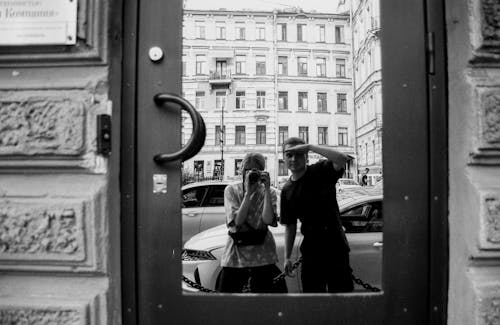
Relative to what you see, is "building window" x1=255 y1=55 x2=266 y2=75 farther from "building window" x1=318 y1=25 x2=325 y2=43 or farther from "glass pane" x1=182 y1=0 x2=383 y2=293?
"building window" x1=318 y1=25 x2=325 y2=43

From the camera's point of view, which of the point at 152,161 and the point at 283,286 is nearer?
the point at 152,161

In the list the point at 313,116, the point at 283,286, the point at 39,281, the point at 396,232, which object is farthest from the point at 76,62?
the point at 313,116

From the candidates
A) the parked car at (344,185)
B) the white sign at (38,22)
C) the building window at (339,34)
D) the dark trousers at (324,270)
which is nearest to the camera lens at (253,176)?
the dark trousers at (324,270)

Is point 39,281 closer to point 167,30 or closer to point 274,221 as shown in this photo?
point 167,30

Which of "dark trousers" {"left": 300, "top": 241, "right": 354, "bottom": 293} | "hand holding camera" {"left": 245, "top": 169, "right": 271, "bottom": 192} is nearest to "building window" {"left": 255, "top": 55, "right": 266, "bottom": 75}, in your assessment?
"hand holding camera" {"left": 245, "top": 169, "right": 271, "bottom": 192}

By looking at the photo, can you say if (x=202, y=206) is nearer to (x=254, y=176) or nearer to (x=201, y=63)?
(x=254, y=176)

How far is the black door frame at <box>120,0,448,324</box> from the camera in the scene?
1.51 m

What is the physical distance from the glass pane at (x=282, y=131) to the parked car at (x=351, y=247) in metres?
0.01

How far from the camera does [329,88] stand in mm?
30203

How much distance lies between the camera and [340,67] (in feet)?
99.5

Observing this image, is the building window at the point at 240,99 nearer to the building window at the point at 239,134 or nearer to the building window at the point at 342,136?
the building window at the point at 239,134

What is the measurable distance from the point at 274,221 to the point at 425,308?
1889mm

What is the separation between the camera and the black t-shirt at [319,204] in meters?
3.17

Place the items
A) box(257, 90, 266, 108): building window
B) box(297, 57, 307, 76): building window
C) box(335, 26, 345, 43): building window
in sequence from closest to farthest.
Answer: box(257, 90, 266, 108): building window → box(335, 26, 345, 43): building window → box(297, 57, 307, 76): building window
